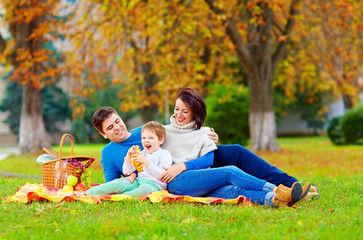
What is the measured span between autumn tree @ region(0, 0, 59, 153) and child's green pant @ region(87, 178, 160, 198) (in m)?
9.26

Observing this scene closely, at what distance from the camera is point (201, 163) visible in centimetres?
486

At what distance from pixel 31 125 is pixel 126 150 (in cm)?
1119

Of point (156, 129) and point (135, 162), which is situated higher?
point (156, 129)

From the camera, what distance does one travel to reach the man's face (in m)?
5.07

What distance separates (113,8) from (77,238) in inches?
428

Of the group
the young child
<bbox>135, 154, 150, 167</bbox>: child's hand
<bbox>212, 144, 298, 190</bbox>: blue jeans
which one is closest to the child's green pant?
the young child

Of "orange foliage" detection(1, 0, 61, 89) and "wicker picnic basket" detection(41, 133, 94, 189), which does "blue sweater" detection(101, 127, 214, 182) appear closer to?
"wicker picnic basket" detection(41, 133, 94, 189)

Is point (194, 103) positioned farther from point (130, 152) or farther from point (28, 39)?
point (28, 39)

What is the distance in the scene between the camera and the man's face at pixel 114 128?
199 inches

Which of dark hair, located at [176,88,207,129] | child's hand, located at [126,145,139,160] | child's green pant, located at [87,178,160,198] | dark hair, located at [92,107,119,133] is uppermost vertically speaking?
dark hair, located at [176,88,207,129]

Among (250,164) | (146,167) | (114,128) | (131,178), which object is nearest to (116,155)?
(114,128)

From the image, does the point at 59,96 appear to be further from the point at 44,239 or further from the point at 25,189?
the point at 44,239

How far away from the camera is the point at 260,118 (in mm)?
14188

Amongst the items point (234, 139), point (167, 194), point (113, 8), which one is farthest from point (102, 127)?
point (234, 139)
